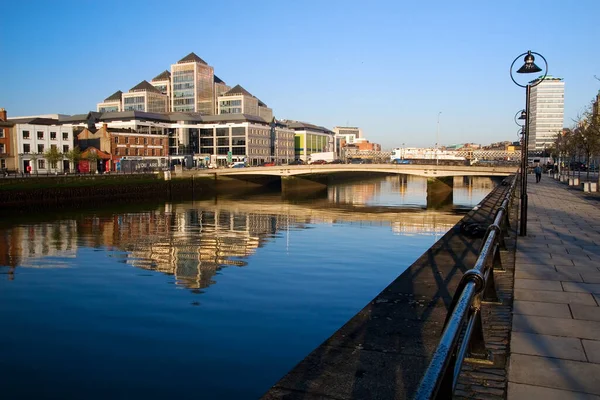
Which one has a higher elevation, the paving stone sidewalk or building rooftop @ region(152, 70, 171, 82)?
building rooftop @ region(152, 70, 171, 82)

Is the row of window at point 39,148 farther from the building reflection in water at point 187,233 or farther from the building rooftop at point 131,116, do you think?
the building reflection in water at point 187,233

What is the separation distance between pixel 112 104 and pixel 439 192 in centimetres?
10314

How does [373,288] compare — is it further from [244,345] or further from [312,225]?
[312,225]

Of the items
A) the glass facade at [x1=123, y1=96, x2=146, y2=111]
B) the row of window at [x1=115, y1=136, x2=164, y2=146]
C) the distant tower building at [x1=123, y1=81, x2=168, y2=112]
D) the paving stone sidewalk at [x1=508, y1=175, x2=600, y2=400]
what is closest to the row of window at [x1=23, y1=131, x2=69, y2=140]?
the row of window at [x1=115, y1=136, x2=164, y2=146]

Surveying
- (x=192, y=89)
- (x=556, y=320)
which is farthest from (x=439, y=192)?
(x=192, y=89)

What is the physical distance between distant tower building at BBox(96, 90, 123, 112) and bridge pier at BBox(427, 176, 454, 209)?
97349 mm

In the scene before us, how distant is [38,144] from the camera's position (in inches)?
2884

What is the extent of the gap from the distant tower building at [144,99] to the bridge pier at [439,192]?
87467 millimetres

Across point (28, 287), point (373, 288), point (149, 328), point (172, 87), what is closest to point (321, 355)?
point (149, 328)

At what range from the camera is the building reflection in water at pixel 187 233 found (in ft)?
66.3

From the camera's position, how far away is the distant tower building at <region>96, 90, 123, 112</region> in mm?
135500

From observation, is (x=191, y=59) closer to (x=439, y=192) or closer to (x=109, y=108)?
(x=109, y=108)

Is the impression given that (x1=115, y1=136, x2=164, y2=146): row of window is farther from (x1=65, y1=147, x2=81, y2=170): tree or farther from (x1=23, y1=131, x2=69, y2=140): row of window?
(x1=65, y1=147, x2=81, y2=170): tree

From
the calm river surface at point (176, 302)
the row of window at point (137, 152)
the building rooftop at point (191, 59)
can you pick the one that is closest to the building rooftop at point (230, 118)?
the row of window at point (137, 152)
